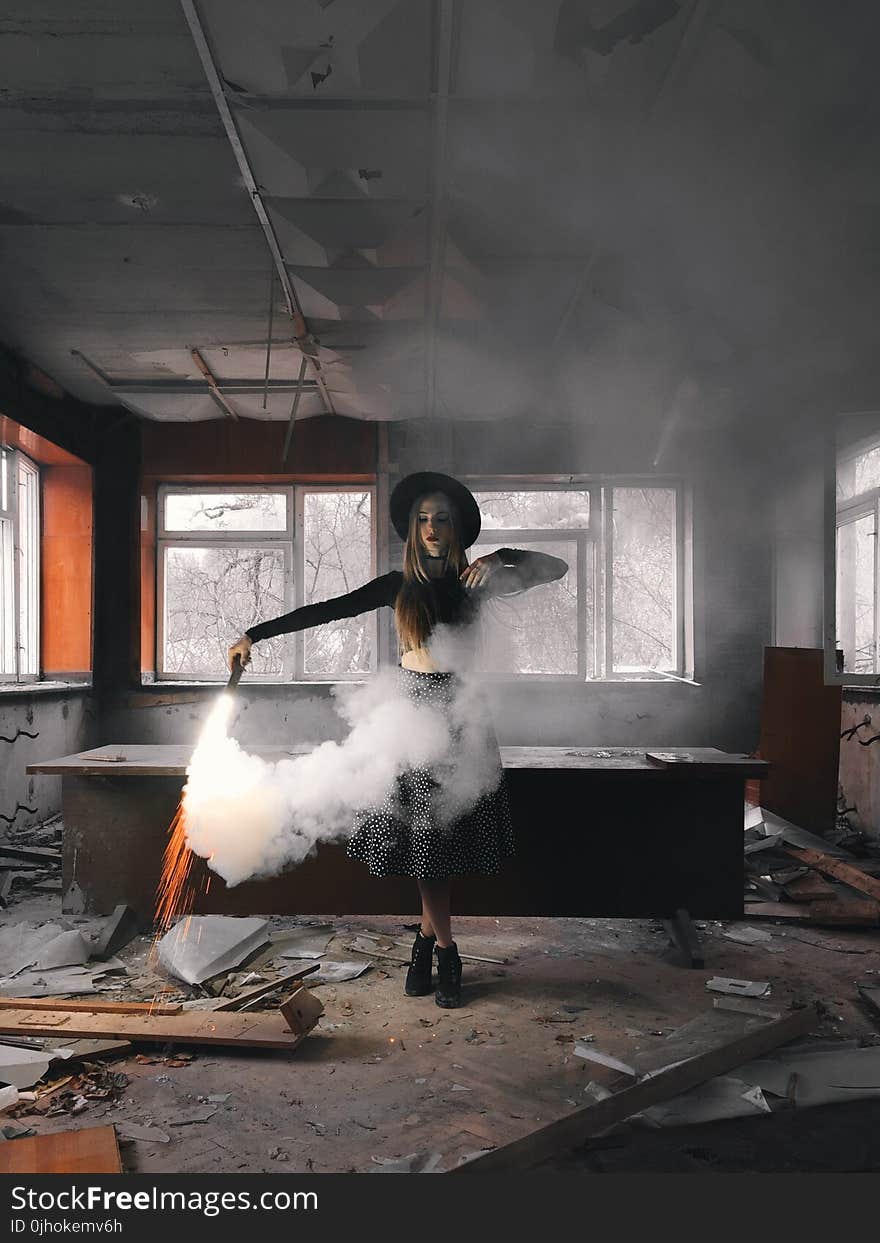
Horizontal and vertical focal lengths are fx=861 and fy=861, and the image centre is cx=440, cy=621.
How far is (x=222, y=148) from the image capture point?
395 centimetres

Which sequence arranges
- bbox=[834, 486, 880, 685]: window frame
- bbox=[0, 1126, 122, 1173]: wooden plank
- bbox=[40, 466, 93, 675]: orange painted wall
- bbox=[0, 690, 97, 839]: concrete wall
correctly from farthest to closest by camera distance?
bbox=[40, 466, 93, 675]: orange painted wall, bbox=[0, 690, 97, 839]: concrete wall, bbox=[834, 486, 880, 685]: window frame, bbox=[0, 1126, 122, 1173]: wooden plank

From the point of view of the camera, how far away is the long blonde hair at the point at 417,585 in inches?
135

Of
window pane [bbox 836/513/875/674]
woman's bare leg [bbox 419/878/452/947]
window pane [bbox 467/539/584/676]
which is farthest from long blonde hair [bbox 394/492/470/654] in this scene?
window pane [bbox 467/539/584/676]

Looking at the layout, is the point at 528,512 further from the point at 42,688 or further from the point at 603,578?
the point at 42,688

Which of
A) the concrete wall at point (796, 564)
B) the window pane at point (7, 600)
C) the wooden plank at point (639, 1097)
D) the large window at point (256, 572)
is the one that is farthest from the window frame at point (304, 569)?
the wooden plank at point (639, 1097)

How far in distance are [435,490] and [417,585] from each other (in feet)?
1.34

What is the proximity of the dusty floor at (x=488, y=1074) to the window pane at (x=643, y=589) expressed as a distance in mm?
3990

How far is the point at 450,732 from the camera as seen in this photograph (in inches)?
133

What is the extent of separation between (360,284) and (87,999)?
3.96 metres

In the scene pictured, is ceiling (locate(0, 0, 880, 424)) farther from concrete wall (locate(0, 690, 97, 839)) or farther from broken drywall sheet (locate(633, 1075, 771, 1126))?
broken drywall sheet (locate(633, 1075, 771, 1126))

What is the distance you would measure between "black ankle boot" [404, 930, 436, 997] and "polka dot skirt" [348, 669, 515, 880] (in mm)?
367

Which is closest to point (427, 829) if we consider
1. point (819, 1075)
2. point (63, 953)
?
point (819, 1075)

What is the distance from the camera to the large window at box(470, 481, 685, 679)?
801 centimetres

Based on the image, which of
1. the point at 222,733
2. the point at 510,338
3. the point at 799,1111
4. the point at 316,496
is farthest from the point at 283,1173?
the point at 316,496
